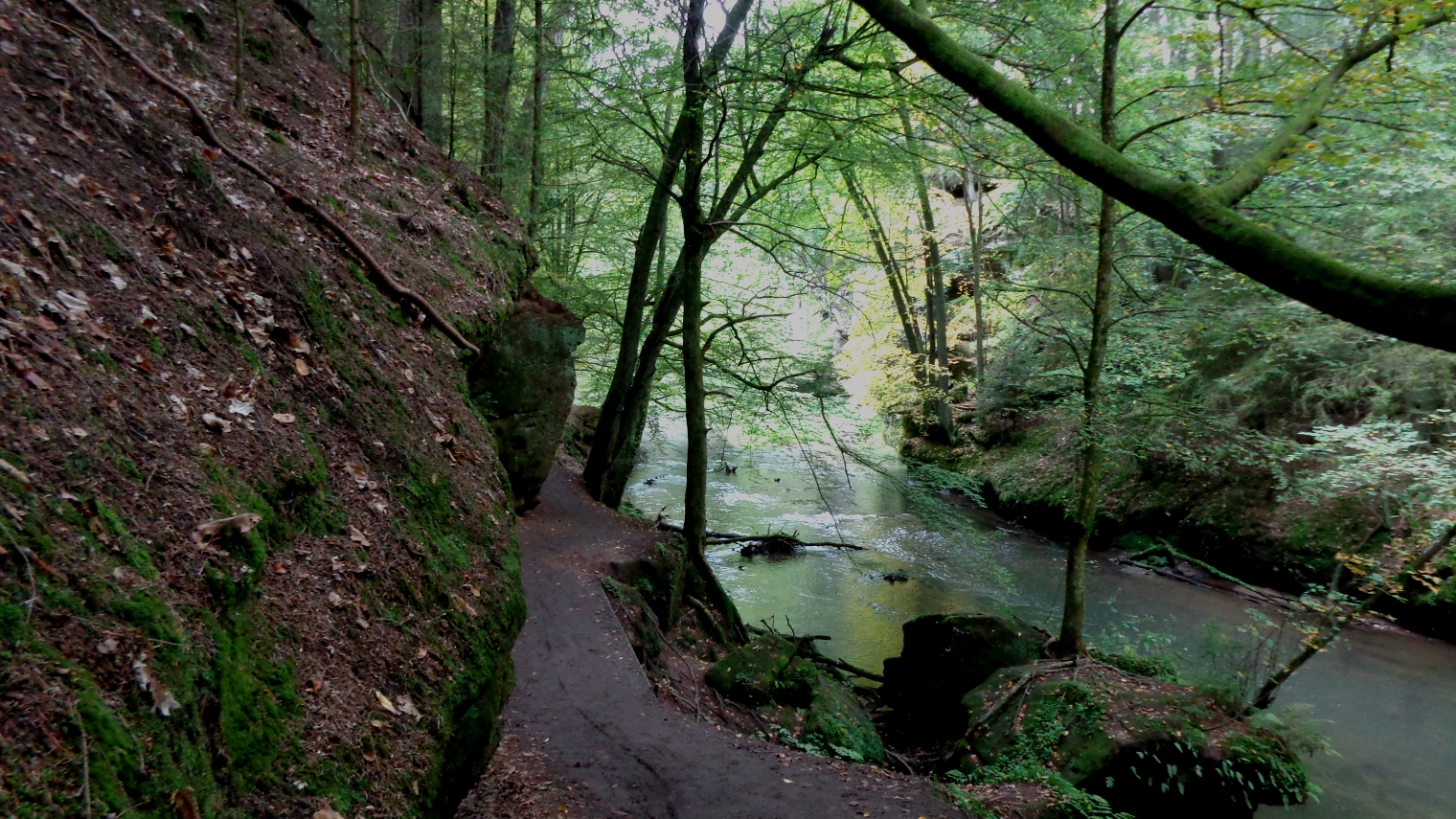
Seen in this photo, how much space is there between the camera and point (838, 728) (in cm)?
790

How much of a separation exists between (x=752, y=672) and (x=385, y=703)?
5.75 m

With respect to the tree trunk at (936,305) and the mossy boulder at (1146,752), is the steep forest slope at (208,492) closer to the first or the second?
the mossy boulder at (1146,752)

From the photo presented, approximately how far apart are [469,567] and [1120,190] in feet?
12.8

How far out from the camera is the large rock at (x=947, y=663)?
9516 millimetres

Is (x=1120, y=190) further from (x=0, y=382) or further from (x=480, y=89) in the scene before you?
(x=480, y=89)

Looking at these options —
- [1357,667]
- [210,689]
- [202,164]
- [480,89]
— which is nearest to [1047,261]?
[1357,667]

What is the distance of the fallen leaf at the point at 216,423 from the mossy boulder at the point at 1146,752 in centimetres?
675


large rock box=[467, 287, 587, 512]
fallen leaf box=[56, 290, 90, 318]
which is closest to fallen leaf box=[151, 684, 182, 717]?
fallen leaf box=[56, 290, 90, 318]

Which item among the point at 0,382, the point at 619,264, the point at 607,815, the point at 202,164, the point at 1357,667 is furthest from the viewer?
the point at 619,264

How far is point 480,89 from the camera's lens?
1153cm

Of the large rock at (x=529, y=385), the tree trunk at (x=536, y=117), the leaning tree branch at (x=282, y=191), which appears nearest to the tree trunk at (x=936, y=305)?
the tree trunk at (x=536, y=117)

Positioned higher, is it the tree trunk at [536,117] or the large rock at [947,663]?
the tree trunk at [536,117]

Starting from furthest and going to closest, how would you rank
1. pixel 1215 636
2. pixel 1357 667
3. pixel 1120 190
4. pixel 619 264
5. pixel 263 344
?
pixel 619 264, pixel 1357 667, pixel 1215 636, pixel 263 344, pixel 1120 190

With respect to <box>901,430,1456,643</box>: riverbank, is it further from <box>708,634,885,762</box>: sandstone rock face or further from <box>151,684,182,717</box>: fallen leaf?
<box>151,684,182,717</box>: fallen leaf
